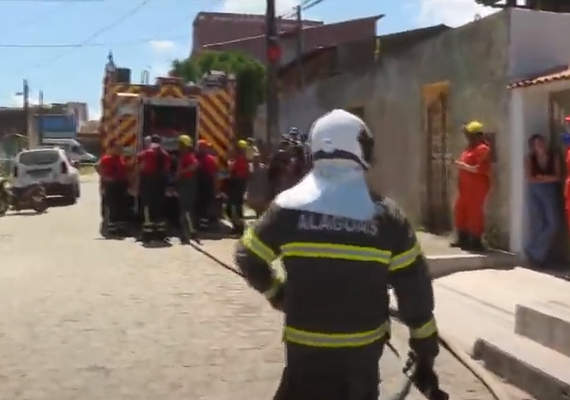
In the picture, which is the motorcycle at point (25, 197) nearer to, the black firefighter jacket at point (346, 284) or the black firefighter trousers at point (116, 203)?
the black firefighter trousers at point (116, 203)

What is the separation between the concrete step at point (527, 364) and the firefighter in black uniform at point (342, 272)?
2.97m

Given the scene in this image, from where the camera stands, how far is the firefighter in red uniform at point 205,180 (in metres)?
16.7

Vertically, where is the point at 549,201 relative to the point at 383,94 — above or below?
below

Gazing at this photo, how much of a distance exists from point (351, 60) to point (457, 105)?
14236 mm

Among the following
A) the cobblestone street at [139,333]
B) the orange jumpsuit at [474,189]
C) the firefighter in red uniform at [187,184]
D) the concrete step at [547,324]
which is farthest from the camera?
the firefighter in red uniform at [187,184]

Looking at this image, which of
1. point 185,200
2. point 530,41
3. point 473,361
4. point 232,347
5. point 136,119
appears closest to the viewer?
point 473,361

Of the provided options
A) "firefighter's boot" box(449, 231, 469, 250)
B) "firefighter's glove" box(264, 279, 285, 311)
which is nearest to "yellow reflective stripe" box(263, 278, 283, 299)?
"firefighter's glove" box(264, 279, 285, 311)

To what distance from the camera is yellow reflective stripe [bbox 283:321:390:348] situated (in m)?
3.70

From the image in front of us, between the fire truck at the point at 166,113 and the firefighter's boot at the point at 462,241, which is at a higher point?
the fire truck at the point at 166,113

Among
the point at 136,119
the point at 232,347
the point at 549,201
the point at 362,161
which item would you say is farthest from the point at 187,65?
the point at 362,161

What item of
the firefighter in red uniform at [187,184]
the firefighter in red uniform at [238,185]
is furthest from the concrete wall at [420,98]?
the firefighter in red uniform at [187,184]

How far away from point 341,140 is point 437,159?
11.4 metres

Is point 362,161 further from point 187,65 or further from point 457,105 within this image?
point 187,65

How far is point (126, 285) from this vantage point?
37.9 feet
